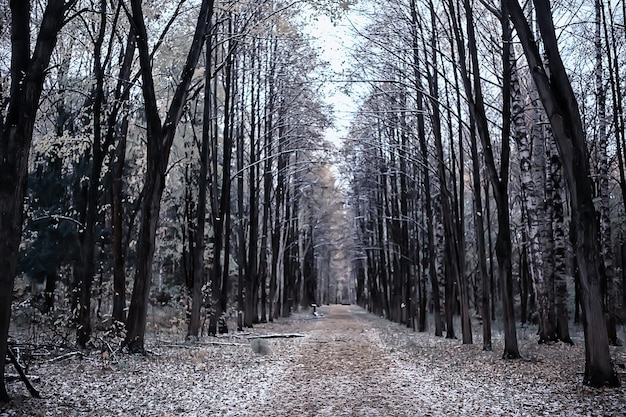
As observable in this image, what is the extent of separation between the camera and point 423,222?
28.6 m

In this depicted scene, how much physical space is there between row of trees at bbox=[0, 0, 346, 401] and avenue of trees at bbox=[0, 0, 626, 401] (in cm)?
5

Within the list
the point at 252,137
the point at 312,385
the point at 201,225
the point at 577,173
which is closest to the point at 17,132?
the point at 312,385

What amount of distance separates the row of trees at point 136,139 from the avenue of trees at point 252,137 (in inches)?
2.1

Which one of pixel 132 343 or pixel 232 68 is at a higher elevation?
pixel 232 68

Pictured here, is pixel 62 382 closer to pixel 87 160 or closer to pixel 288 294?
pixel 87 160

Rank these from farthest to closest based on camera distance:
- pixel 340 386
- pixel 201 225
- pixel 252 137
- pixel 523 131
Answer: pixel 252 137 → pixel 201 225 → pixel 523 131 → pixel 340 386

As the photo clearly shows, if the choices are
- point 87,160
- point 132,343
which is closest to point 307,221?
point 87,160

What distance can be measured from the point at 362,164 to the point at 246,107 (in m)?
8.80

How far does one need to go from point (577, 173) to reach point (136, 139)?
1416 cm

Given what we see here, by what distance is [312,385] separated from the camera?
8297 mm

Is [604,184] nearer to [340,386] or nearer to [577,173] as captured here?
[577,173]

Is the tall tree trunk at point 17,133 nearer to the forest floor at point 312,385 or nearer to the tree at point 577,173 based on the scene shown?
the forest floor at point 312,385

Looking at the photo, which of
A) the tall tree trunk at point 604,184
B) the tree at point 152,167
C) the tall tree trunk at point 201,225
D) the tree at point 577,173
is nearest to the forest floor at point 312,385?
the tree at point 577,173

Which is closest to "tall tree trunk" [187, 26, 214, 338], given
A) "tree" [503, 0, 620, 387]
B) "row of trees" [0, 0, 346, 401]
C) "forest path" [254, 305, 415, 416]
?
"row of trees" [0, 0, 346, 401]
